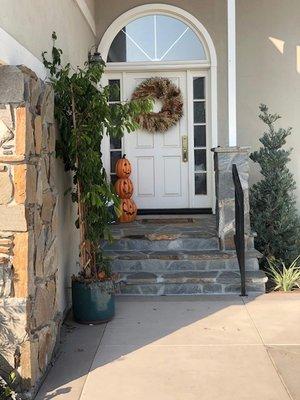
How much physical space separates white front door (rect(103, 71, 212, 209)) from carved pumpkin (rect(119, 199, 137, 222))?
484mm

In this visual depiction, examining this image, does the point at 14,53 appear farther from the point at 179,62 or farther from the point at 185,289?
the point at 179,62

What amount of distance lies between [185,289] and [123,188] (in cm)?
182

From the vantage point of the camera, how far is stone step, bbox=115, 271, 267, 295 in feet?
17.3

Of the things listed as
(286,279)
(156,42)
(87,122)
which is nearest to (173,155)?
(156,42)

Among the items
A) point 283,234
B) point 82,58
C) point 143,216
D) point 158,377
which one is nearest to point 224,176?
point 283,234

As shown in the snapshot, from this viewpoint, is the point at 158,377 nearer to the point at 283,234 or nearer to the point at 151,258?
the point at 151,258

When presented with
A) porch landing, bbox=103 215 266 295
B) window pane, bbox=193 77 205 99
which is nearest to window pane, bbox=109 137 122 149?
window pane, bbox=193 77 205 99

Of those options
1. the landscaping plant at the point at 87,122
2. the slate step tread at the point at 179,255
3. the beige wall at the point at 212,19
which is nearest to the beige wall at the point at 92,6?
the beige wall at the point at 212,19

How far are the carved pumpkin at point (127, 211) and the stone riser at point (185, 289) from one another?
1.43 metres

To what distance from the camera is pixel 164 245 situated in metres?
5.76

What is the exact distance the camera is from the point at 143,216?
698 cm

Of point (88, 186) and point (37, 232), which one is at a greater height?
point (88, 186)

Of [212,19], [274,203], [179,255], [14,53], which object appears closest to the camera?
[14,53]

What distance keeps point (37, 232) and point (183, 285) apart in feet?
7.83
